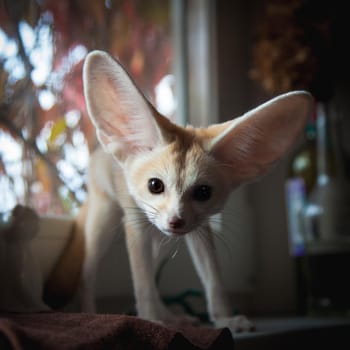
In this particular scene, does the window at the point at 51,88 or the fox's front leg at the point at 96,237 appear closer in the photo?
the fox's front leg at the point at 96,237

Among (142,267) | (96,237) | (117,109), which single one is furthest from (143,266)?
(117,109)

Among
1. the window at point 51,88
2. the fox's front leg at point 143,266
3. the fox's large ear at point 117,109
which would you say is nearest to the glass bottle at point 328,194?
the window at point 51,88

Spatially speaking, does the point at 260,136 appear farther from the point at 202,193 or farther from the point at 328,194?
the point at 328,194

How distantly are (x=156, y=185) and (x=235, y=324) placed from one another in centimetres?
28

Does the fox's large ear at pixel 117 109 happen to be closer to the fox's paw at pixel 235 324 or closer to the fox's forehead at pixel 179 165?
the fox's forehead at pixel 179 165

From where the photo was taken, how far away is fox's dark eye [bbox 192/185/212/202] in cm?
82

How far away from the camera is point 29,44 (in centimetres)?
111

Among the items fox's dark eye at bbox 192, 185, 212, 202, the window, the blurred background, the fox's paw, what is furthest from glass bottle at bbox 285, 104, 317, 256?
fox's dark eye at bbox 192, 185, 212, 202

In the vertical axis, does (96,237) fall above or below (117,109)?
below

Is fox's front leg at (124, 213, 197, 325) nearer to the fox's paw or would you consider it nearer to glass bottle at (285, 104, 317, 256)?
A: the fox's paw

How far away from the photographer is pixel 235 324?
3.00 ft

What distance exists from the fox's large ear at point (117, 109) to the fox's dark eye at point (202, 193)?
0.10 meters

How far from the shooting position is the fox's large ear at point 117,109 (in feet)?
2.57

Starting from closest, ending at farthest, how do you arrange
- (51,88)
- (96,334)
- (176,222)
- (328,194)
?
(96,334) → (176,222) → (51,88) → (328,194)
